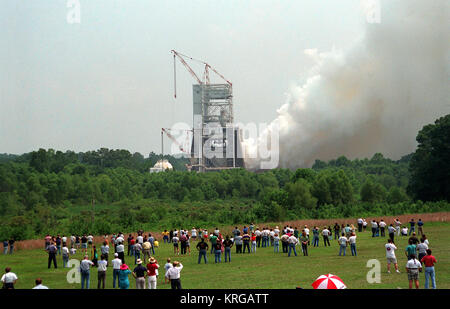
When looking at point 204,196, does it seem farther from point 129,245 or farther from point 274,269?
point 274,269

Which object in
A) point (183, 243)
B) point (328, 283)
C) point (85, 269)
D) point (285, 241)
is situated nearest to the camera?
point (328, 283)

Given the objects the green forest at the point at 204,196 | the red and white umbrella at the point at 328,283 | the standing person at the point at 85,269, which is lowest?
the standing person at the point at 85,269

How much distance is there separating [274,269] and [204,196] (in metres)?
73.6

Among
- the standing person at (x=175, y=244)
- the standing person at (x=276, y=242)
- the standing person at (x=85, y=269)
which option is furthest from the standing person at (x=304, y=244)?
the standing person at (x=85, y=269)

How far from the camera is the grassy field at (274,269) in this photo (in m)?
18.6

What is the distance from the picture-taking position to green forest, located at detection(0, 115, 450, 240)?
56.6 m

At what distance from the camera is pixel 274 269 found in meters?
22.4

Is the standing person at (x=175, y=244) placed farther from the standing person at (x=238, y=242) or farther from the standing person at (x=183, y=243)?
the standing person at (x=238, y=242)

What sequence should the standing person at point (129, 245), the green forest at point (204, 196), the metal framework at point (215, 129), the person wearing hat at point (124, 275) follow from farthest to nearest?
the metal framework at point (215, 129)
the green forest at point (204, 196)
the standing person at point (129, 245)
the person wearing hat at point (124, 275)

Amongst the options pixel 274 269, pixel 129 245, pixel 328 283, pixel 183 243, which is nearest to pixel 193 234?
pixel 183 243

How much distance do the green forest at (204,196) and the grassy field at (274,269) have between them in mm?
22410

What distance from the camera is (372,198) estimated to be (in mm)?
74062
